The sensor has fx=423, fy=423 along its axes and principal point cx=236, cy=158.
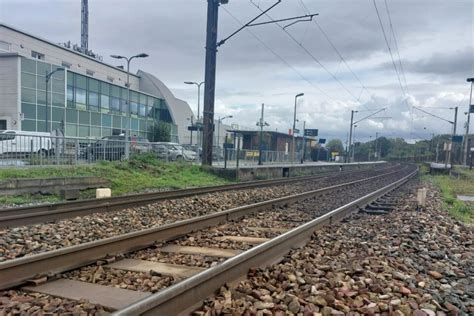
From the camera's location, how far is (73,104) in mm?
47438

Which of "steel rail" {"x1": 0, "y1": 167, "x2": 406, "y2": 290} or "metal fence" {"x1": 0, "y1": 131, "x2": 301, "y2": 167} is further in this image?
"metal fence" {"x1": 0, "y1": 131, "x2": 301, "y2": 167}

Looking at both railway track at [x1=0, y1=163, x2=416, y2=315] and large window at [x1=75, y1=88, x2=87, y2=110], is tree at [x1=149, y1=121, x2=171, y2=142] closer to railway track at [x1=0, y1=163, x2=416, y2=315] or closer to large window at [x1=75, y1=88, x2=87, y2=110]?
large window at [x1=75, y1=88, x2=87, y2=110]

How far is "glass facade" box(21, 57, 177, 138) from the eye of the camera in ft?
139

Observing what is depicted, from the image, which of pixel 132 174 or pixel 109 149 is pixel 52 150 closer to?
pixel 132 174

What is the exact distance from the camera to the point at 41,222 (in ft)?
29.3

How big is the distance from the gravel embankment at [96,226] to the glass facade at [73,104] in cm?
2653

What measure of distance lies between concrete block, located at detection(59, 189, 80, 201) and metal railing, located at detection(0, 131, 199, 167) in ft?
16.1

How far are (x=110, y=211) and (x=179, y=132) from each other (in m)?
66.5

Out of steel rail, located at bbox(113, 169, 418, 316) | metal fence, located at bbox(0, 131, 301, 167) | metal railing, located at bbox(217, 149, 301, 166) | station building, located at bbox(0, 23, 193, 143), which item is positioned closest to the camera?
steel rail, located at bbox(113, 169, 418, 316)

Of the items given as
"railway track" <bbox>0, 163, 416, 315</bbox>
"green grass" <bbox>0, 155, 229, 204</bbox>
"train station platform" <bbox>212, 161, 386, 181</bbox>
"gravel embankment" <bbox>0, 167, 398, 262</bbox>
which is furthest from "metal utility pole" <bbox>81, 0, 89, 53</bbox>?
"railway track" <bbox>0, 163, 416, 315</bbox>

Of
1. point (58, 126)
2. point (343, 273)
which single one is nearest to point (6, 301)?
point (343, 273)

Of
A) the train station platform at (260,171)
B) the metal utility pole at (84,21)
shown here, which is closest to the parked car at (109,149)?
the train station platform at (260,171)

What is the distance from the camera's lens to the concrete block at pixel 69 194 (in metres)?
13.5

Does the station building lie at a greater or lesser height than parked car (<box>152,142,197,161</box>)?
greater
